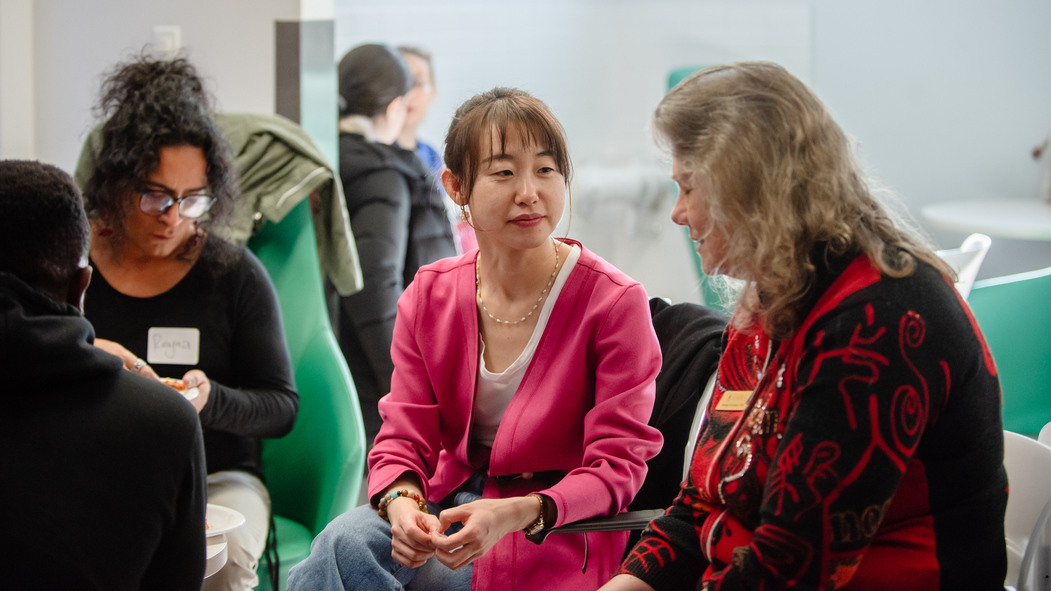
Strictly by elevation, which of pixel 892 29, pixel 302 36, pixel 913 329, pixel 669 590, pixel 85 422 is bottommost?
pixel 669 590

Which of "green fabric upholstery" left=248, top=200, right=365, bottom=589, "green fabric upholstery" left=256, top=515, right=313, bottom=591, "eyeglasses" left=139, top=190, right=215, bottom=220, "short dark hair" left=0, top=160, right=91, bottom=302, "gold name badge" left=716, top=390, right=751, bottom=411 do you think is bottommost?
"green fabric upholstery" left=256, top=515, right=313, bottom=591

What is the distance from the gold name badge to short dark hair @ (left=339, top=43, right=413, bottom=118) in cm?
210

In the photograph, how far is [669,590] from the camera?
1.22 metres

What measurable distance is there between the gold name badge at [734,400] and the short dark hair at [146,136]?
4.27 ft

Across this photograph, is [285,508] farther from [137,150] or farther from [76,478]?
[76,478]

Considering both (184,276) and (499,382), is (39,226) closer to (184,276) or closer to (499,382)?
(499,382)

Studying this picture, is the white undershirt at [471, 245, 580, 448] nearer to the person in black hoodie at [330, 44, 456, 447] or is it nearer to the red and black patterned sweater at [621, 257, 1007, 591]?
the red and black patterned sweater at [621, 257, 1007, 591]

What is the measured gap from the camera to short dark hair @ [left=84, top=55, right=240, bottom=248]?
191 centimetres

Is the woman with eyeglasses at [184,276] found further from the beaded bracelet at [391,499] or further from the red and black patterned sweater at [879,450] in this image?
the red and black patterned sweater at [879,450]

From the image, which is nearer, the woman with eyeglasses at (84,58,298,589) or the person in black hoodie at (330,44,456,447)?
the woman with eyeglasses at (84,58,298,589)

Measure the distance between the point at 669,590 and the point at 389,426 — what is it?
589 mm

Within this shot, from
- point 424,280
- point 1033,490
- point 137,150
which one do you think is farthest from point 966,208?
point 137,150

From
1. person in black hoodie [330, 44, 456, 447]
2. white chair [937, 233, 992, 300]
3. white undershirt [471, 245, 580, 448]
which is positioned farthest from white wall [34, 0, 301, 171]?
white chair [937, 233, 992, 300]

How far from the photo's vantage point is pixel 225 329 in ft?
6.50
